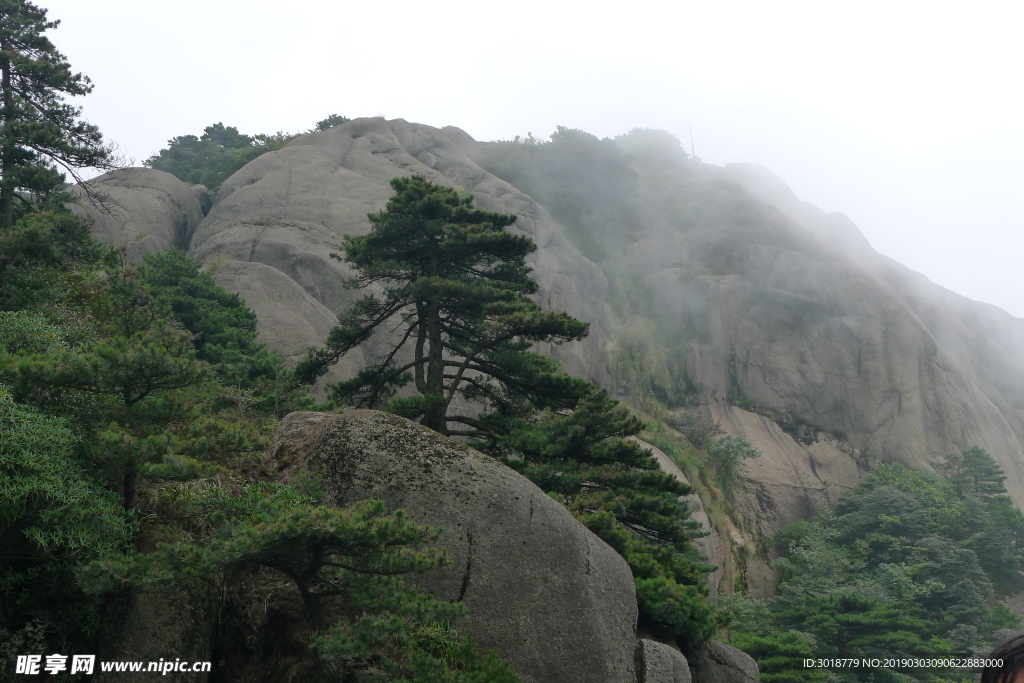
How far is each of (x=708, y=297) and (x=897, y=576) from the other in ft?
61.8

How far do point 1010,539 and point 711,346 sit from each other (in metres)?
15.4

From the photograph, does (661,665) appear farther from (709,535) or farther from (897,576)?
(897,576)

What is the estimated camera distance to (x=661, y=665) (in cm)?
1162

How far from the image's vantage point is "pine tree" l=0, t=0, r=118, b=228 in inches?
675

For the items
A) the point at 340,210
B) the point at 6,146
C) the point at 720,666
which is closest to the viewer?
the point at 720,666

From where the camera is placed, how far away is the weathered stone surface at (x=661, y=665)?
1136 cm

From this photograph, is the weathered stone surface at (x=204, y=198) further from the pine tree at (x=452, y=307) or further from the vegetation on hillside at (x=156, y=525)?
the vegetation on hillside at (x=156, y=525)

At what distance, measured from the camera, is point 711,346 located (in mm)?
41031

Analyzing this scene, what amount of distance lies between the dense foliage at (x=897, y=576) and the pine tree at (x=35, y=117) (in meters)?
19.5

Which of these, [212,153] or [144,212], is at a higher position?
[212,153]

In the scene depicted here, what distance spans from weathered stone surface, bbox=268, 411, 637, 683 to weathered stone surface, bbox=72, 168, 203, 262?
21389 mm

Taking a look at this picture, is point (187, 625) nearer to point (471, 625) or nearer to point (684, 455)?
point (471, 625)

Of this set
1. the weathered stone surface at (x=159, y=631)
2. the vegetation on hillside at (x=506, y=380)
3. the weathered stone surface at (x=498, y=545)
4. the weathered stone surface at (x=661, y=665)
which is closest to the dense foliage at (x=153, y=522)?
the weathered stone surface at (x=159, y=631)

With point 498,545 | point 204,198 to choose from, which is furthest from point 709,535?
point 204,198
